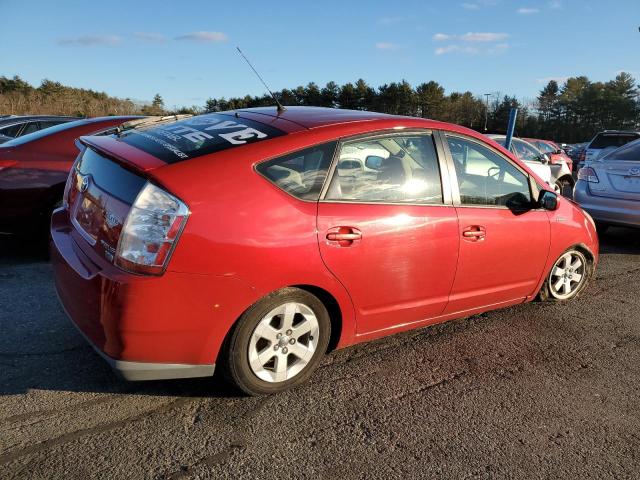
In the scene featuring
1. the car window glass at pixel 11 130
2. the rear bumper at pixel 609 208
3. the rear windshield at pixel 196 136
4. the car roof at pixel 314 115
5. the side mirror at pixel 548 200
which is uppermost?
the car roof at pixel 314 115

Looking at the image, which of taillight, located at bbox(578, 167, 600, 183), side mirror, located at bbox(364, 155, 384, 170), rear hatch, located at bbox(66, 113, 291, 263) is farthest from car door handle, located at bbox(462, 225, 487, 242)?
taillight, located at bbox(578, 167, 600, 183)

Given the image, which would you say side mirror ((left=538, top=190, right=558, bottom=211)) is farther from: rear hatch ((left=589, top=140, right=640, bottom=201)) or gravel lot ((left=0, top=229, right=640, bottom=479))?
rear hatch ((left=589, top=140, right=640, bottom=201))

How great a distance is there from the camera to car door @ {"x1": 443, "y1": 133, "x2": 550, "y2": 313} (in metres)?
3.58

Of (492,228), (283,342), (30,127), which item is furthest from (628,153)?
(30,127)

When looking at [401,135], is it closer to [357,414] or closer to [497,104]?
[357,414]

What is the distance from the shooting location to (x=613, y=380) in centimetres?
337

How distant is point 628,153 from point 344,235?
610cm

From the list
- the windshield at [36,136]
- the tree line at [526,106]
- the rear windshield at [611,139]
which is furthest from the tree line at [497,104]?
the windshield at [36,136]

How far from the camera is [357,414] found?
2.84 metres

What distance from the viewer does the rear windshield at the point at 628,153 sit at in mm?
7087

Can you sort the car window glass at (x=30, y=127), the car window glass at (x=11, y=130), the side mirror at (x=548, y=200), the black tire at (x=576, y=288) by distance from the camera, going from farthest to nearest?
1. the car window glass at (x=11, y=130)
2. the car window glass at (x=30, y=127)
3. the black tire at (x=576, y=288)
4. the side mirror at (x=548, y=200)

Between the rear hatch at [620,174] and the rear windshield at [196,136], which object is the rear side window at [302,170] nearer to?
the rear windshield at [196,136]

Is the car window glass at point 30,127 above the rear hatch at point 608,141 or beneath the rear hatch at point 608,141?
beneath

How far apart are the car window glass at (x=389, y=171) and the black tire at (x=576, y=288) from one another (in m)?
1.69
